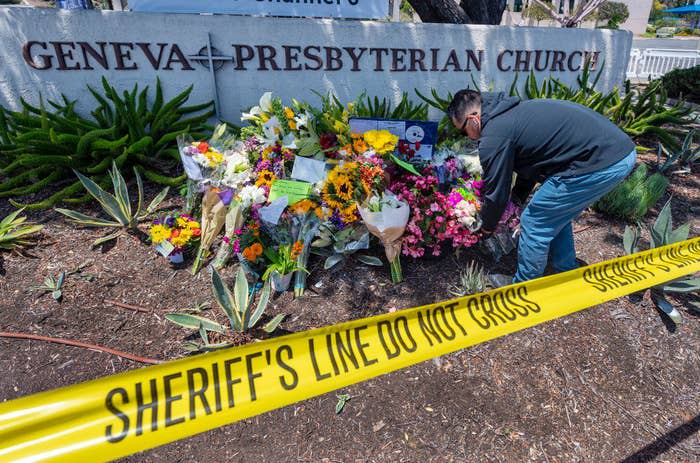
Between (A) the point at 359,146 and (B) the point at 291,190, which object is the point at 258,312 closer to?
(B) the point at 291,190

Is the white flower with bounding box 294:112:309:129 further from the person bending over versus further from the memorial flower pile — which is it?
the person bending over

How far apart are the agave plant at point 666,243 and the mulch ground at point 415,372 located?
0.10 meters

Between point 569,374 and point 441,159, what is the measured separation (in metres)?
1.83

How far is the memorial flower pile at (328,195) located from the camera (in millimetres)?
2926

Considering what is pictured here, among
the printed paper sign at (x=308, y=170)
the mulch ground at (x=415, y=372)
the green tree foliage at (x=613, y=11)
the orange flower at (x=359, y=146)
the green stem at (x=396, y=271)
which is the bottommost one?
the mulch ground at (x=415, y=372)

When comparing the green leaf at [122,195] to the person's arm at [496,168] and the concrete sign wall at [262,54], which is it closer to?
the concrete sign wall at [262,54]

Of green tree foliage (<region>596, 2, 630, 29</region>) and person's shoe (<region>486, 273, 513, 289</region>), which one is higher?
green tree foliage (<region>596, 2, 630, 29</region>)

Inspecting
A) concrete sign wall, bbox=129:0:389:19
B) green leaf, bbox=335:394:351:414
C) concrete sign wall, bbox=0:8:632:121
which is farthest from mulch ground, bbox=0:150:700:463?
concrete sign wall, bbox=129:0:389:19

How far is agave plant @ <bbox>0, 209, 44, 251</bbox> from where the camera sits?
3.25m

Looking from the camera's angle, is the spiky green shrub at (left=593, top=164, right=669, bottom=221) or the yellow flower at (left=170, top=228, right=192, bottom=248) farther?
the spiky green shrub at (left=593, top=164, right=669, bottom=221)

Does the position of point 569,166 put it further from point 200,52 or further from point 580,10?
point 580,10

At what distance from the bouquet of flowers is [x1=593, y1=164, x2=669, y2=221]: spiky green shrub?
3.79 metres

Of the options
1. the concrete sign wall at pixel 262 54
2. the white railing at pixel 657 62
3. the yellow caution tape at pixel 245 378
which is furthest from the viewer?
the white railing at pixel 657 62

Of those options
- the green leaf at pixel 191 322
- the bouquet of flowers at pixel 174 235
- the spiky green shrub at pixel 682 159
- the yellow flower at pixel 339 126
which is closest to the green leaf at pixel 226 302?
the green leaf at pixel 191 322
